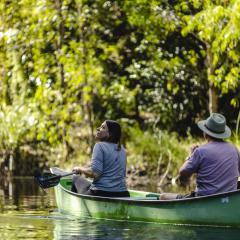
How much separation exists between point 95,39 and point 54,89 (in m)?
1.48

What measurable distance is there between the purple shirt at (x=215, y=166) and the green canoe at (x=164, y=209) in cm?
25

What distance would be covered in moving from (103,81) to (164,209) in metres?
10.7

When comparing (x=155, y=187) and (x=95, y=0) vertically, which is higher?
(x=95, y=0)

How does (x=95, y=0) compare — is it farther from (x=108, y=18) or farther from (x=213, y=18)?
(x=213, y=18)

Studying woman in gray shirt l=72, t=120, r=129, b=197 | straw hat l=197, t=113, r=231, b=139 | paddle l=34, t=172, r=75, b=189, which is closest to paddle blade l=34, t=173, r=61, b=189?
paddle l=34, t=172, r=75, b=189

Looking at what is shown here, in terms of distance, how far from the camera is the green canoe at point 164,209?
408 inches

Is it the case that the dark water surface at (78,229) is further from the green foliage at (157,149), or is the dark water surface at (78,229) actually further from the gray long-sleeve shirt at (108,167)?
the green foliage at (157,149)

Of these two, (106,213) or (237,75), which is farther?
(237,75)

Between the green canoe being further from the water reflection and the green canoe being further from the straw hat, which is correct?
the straw hat

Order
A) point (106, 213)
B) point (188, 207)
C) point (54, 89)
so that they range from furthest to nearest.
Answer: point (54, 89)
point (106, 213)
point (188, 207)

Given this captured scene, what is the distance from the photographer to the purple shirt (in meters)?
10.5

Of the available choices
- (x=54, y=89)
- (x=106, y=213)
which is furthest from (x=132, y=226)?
(x=54, y=89)

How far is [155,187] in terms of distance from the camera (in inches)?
699

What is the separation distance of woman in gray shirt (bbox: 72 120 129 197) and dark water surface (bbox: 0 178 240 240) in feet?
1.43
